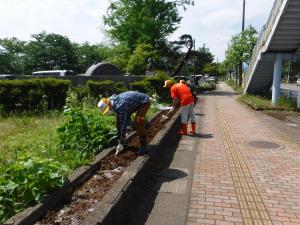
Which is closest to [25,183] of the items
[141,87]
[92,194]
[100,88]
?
[92,194]

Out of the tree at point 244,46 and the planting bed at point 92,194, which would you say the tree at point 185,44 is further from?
the planting bed at point 92,194

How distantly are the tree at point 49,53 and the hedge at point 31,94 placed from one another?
55.0 meters

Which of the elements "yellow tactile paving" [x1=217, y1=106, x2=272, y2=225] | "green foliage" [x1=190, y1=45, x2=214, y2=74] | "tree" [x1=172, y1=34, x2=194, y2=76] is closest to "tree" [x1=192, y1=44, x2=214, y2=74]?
"green foliage" [x1=190, y1=45, x2=214, y2=74]

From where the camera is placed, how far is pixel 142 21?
32531 mm

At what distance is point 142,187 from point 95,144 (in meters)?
1.52

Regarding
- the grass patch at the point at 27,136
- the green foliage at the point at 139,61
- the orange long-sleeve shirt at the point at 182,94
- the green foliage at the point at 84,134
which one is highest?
the green foliage at the point at 139,61

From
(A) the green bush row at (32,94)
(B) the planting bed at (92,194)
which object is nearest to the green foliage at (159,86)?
(A) the green bush row at (32,94)

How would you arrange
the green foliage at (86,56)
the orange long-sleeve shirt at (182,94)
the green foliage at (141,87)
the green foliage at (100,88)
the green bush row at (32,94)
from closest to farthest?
the orange long-sleeve shirt at (182,94) < the green bush row at (32,94) < the green foliage at (100,88) < the green foliage at (141,87) < the green foliage at (86,56)

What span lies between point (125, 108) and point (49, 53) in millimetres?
63206

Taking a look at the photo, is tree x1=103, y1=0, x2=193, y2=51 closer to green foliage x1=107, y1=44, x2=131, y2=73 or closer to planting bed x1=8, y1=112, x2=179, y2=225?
green foliage x1=107, y1=44, x2=131, y2=73

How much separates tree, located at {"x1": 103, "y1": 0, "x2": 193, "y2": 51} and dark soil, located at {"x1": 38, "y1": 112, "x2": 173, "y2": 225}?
26.6 meters

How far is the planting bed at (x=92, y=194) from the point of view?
150 inches

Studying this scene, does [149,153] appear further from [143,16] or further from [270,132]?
[143,16]

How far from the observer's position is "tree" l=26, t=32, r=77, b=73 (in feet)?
215
